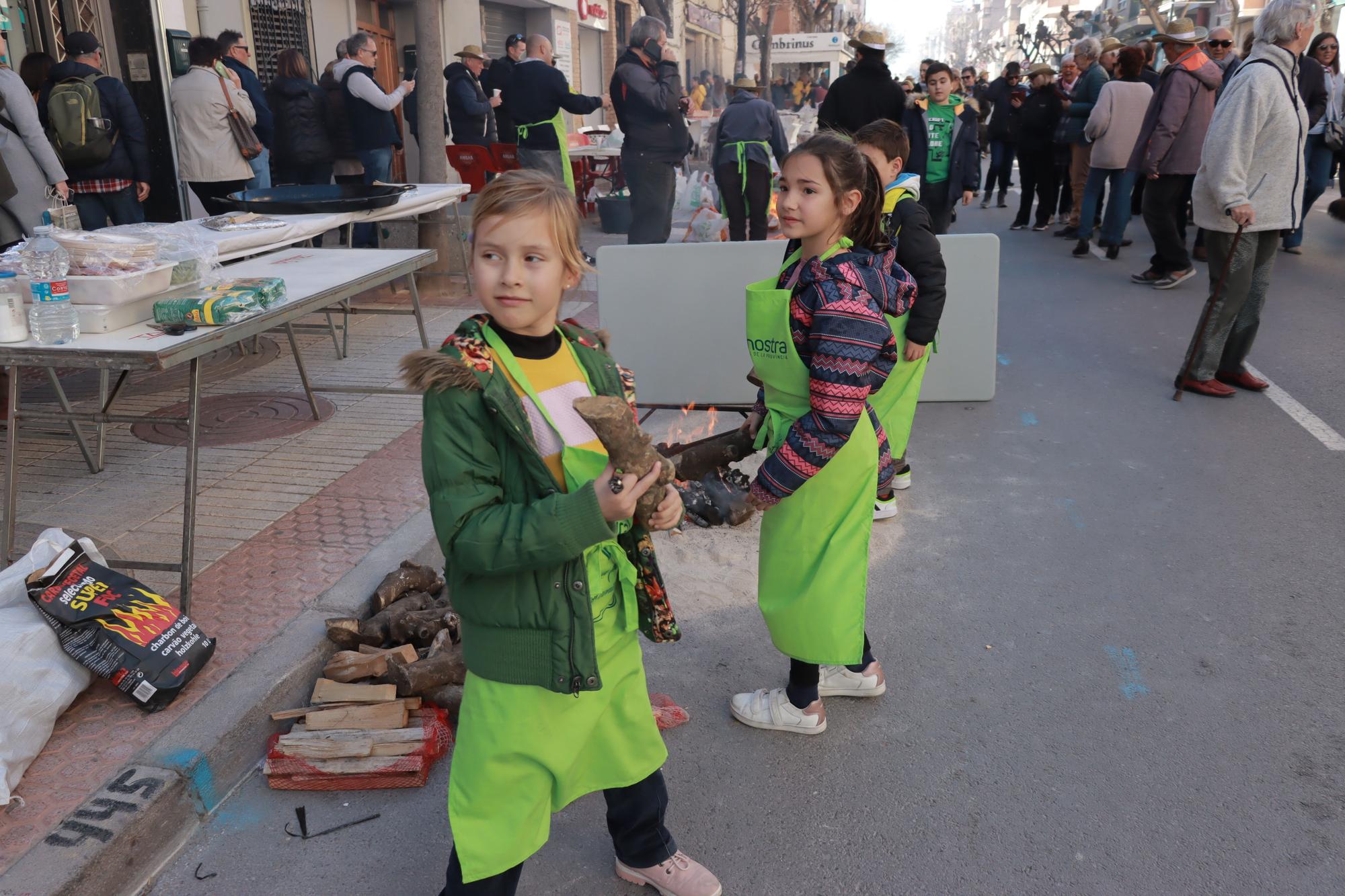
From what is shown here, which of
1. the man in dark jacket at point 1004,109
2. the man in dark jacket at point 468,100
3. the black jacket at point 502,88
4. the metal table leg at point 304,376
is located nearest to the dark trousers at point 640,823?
the metal table leg at point 304,376

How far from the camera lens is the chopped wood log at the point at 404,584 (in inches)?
149

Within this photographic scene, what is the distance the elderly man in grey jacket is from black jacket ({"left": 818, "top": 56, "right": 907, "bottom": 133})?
2551 mm

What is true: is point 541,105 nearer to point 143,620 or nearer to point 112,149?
point 112,149

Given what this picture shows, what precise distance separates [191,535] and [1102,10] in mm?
76489

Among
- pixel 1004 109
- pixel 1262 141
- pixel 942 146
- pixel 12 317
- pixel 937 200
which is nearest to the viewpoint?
pixel 12 317

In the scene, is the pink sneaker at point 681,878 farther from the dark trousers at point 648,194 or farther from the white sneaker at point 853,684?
the dark trousers at point 648,194

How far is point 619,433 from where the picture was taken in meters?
1.77

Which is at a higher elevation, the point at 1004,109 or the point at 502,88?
the point at 502,88

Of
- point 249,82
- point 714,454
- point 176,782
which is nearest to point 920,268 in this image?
point 714,454

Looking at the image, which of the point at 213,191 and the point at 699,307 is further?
the point at 213,191

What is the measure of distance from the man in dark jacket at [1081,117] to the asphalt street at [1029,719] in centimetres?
730

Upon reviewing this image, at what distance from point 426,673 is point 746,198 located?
7.54 metres

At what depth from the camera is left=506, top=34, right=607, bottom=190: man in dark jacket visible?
10.3 metres

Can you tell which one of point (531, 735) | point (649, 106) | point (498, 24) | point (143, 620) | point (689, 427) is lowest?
point (689, 427)
